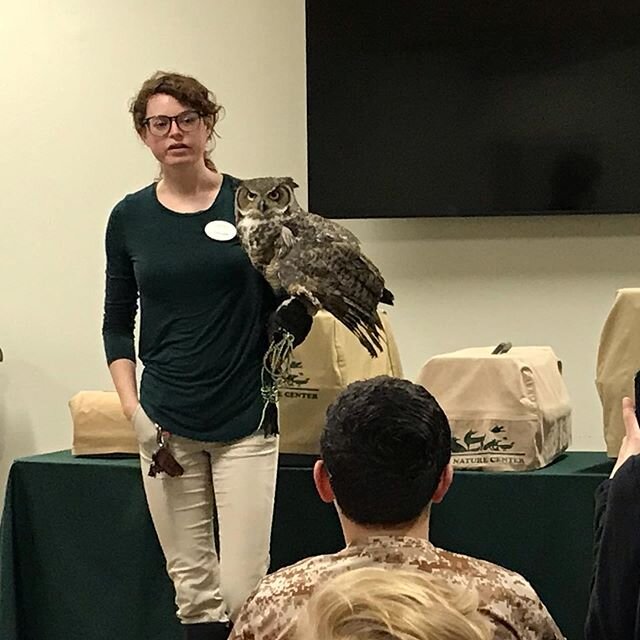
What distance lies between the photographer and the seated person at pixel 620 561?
1.36 meters

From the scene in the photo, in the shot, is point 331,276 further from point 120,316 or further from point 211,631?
point 211,631

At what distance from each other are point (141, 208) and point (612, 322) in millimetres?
1099

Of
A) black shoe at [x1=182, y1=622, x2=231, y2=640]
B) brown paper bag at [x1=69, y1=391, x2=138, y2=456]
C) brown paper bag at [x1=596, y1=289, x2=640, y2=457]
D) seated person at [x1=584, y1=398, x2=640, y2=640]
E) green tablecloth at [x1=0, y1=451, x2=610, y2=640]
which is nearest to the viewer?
seated person at [x1=584, y1=398, x2=640, y2=640]

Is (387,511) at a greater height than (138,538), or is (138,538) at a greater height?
(387,511)

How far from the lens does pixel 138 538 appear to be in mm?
3068

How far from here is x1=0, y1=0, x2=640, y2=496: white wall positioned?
3574 millimetres

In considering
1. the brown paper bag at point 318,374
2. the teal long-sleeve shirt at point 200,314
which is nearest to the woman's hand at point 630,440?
the teal long-sleeve shirt at point 200,314

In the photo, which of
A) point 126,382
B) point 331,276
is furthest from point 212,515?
point 331,276

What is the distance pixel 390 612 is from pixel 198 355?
1.58m

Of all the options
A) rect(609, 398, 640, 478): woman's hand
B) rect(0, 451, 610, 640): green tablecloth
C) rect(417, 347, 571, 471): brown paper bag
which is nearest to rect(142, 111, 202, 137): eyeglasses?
rect(417, 347, 571, 471): brown paper bag

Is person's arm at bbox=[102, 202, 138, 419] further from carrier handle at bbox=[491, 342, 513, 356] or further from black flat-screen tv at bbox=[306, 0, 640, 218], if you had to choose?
black flat-screen tv at bbox=[306, 0, 640, 218]

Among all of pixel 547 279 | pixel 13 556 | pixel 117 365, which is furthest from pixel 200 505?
pixel 547 279

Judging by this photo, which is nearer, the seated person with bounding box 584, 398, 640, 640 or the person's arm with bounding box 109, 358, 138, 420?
the seated person with bounding box 584, 398, 640, 640

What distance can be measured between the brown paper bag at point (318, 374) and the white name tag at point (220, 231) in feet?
1.78
